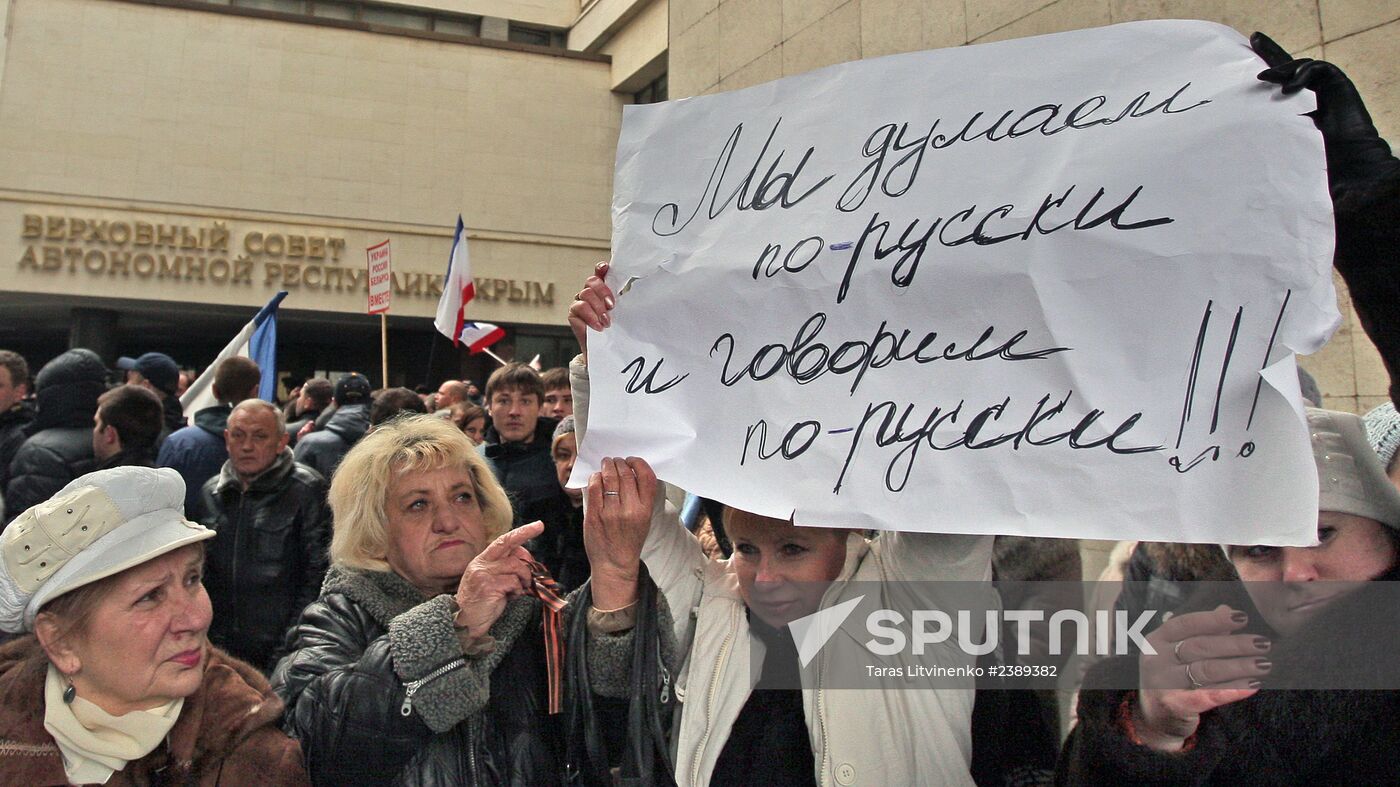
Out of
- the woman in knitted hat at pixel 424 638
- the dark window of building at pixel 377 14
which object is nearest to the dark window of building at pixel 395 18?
the dark window of building at pixel 377 14

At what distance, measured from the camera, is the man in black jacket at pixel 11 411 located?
13.6 feet

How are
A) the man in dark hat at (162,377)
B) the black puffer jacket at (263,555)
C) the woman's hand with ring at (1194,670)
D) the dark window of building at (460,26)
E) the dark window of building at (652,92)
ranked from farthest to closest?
1. the dark window of building at (460,26)
2. the dark window of building at (652,92)
3. the man in dark hat at (162,377)
4. the black puffer jacket at (263,555)
5. the woman's hand with ring at (1194,670)

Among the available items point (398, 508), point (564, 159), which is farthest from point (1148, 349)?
point (564, 159)

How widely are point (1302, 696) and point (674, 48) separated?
6329mm

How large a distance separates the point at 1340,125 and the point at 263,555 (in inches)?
139

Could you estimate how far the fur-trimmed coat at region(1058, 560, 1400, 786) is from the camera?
1.24m

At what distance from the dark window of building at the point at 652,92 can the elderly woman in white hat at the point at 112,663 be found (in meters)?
15.4

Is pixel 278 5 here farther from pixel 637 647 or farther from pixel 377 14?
pixel 637 647

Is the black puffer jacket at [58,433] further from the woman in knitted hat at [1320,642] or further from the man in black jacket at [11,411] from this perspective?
the woman in knitted hat at [1320,642]

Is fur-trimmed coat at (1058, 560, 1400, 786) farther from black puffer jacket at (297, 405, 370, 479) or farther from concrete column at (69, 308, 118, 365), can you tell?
concrete column at (69, 308, 118, 365)

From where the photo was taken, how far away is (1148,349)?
4.47 ft

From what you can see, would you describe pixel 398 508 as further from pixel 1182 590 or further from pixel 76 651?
pixel 1182 590

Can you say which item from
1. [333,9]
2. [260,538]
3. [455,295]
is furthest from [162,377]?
[333,9]

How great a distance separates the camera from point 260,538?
3.36 m
